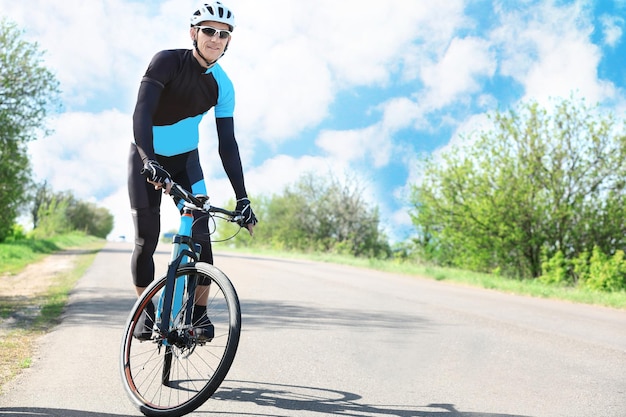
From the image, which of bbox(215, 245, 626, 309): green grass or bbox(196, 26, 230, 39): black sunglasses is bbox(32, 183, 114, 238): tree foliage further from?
bbox(196, 26, 230, 39): black sunglasses

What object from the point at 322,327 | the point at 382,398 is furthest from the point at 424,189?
the point at 382,398

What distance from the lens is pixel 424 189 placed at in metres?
26.8

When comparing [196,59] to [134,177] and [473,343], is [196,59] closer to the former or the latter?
[134,177]

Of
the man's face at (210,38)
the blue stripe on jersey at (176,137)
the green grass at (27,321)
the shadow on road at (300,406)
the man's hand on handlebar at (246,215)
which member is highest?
the man's face at (210,38)

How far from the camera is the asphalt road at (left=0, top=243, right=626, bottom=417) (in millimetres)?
4139

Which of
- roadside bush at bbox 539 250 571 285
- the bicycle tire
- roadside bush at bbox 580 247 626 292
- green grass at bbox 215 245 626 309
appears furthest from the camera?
roadside bush at bbox 539 250 571 285

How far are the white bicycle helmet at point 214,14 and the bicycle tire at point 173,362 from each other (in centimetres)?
144

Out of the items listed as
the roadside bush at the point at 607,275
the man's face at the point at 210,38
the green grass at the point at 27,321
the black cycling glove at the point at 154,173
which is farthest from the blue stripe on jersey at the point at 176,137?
the roadside bush at the point at 607,275

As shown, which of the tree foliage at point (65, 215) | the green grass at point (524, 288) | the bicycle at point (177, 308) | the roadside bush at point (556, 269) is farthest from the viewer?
the tree foliage at point (65, 215)

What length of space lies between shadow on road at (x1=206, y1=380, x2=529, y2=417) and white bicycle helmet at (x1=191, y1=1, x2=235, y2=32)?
7.57 ft

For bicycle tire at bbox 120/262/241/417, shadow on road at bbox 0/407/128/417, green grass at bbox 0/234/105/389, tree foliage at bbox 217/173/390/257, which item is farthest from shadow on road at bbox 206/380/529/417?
tree foliage at bbox 217/173/390/257

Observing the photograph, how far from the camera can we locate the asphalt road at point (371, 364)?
4.14 metres

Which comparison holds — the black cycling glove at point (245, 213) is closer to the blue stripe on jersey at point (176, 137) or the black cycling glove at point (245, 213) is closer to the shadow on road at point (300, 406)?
the blue stripe on jersey at point (176, 137)

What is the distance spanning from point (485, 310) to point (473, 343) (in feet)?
12.7
